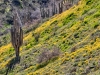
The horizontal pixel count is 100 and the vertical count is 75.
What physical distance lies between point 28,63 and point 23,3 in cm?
9718

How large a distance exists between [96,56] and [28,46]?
20480mm

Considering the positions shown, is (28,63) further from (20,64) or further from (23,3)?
(23,3)

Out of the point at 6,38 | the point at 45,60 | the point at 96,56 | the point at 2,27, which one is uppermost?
the point at 96,56

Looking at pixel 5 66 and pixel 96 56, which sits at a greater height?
pixel 96 56

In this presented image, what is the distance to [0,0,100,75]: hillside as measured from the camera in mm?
27141

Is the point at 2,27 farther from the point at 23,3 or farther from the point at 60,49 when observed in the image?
the point at 60,49

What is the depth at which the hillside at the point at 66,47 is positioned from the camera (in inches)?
1069

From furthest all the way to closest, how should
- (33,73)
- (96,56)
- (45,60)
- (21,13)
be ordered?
(21,13), (45,60), (33,73), (96,56)

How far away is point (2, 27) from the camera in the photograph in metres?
111

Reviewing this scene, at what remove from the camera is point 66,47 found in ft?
117

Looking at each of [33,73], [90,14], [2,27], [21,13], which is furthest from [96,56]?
[21,13]

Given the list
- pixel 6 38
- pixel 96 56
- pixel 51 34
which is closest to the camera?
pixel 96 56

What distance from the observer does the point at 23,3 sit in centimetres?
13250

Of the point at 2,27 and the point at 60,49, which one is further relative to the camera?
the point at 2,27
